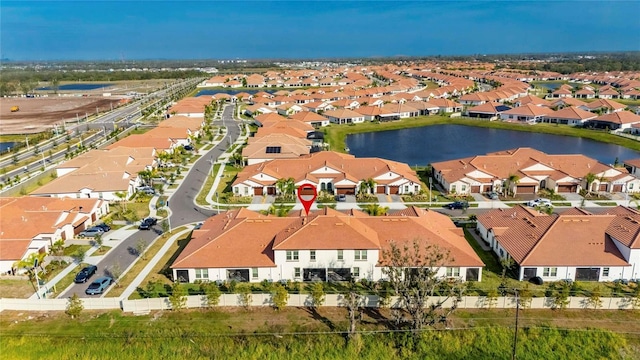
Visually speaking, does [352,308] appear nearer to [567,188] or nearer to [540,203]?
[540,203]

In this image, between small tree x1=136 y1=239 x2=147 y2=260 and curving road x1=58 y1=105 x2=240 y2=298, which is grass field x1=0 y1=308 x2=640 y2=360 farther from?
small tree x1=136 y1=239 x2=147 y2=260

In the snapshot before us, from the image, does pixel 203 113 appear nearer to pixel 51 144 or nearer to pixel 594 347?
pixel 51 144

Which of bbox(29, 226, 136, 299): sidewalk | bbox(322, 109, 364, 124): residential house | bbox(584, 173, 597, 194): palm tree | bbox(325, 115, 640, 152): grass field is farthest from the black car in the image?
bbox(322, 109, 364, 124): residential house

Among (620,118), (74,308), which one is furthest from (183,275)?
(620,118)

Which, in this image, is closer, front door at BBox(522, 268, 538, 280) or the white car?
front door at BBox(522, 268, 538, 280)

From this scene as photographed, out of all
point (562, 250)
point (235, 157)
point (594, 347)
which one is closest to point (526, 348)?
point (594, 347)

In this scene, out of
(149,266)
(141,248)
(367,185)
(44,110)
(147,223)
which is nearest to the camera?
(149,266)
